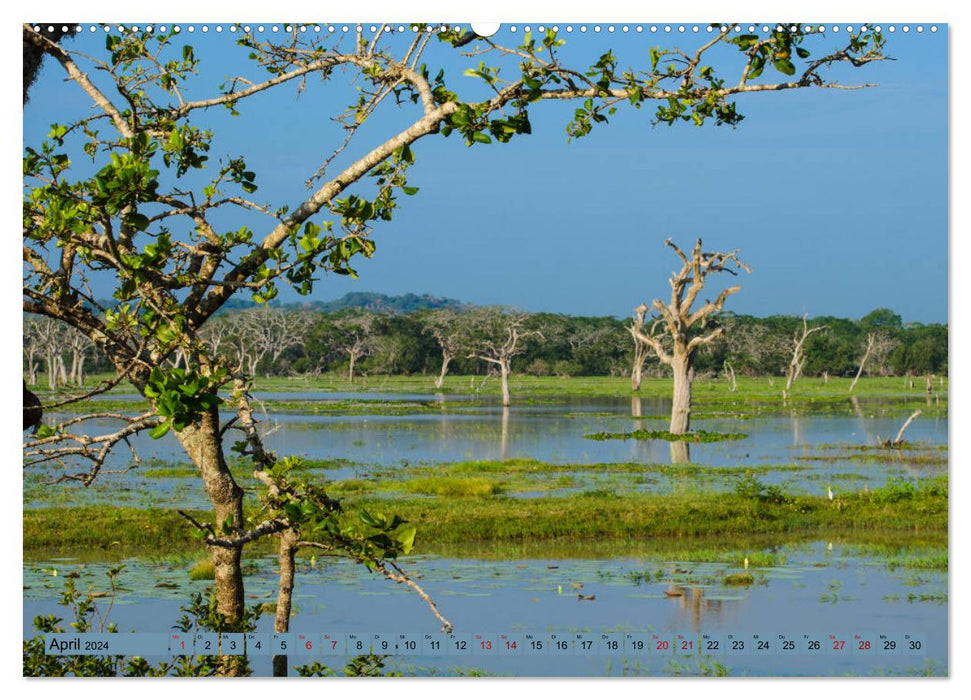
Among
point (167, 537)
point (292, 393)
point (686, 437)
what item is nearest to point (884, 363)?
point (292, 393)

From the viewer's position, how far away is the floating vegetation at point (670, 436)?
92.0 ft

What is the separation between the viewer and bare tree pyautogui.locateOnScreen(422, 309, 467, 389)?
228ft

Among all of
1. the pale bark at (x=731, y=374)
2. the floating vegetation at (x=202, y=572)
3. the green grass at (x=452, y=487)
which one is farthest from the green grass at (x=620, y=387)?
the floating vegetation at (x=202, y=572)

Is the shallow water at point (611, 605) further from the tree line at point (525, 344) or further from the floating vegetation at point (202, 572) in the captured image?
the tree line at point (525, 344)

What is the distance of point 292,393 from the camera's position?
60.4 metres

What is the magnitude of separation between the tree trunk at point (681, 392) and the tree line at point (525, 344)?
100ft

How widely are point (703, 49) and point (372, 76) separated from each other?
171 centimetres

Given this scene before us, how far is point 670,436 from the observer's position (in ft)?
93.7

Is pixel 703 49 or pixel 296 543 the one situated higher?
pixel 703 49

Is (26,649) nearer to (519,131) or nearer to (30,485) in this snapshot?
(519,131)

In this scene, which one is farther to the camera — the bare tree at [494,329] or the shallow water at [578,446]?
the bare tree at [494,329]

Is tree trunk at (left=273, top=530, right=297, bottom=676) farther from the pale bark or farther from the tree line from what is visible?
the pale bark

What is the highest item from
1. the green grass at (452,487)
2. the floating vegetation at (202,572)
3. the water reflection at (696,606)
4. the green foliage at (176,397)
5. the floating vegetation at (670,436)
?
the green foliage at (176,397)

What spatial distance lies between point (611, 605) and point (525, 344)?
6317cm
